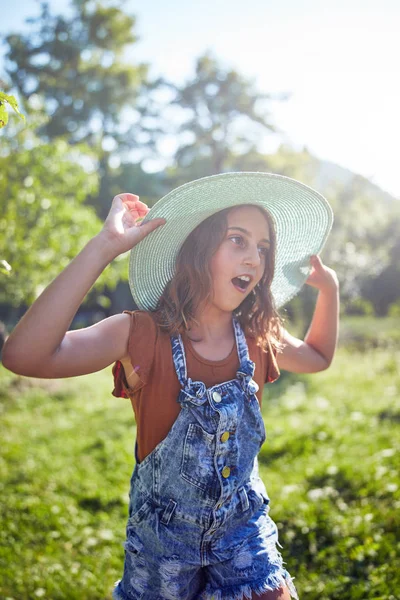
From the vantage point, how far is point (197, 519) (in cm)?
183

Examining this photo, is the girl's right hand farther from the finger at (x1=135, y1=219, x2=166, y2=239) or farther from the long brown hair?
the long brown hair

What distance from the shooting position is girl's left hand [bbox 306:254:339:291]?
8.16 ft

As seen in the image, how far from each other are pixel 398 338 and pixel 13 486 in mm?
10426

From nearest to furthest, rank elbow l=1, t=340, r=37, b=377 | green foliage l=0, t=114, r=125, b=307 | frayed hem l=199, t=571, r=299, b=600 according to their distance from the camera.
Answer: elbow l=1, t=340, r=37, b=377 → frayed hem l=199, t=571, r=299, b=600 → green foliage l=0, t=114, r=125, b=307

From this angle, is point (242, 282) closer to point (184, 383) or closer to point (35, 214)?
point (184, 383)

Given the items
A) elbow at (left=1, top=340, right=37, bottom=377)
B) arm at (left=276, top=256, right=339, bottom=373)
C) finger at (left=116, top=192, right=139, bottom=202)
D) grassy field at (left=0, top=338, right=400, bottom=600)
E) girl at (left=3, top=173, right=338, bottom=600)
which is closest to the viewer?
elbow at (left=1, top=340, right=37, bottom=377)

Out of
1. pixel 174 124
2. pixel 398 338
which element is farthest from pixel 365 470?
pixel 174 124

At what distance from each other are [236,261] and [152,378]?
55cm

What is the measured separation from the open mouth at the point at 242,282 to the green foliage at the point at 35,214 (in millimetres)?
6227

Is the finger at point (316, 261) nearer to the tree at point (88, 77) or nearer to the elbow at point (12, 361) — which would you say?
the elbow at point (12, 361)

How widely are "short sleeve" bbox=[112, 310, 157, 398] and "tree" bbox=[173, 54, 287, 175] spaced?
58.5ft

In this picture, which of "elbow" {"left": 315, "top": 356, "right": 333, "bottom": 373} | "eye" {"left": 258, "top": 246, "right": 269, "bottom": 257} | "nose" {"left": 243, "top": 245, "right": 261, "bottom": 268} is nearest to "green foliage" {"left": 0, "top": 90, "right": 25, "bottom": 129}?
"nose" {"left": 243, "top": 245, "right": 261, "bottom": 268}

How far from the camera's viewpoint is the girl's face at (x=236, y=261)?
2.07 metres

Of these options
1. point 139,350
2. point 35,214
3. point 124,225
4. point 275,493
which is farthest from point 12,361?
point 35,214
